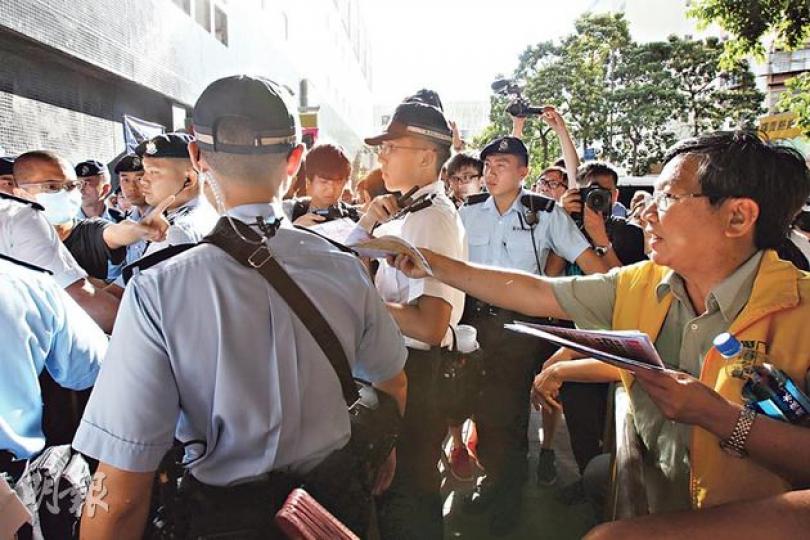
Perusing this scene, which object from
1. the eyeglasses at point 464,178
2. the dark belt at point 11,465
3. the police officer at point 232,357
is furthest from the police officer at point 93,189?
the police officer at point 232,357

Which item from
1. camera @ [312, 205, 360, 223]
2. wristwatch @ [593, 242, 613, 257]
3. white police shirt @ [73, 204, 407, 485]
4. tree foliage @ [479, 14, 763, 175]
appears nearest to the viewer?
white police shirt @ [73, 204, 407, 485]

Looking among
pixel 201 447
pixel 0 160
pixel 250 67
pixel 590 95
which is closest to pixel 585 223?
pixel 201 447

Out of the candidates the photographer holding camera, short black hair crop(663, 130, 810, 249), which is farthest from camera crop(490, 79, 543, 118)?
short black hair crop(663, 130, 810, 249)

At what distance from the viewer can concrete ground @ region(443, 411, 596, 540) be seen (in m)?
3.00

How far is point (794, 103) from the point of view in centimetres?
Result: 819

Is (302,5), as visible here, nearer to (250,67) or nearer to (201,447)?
(250,67)

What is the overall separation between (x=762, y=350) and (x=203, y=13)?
13534 millimetres

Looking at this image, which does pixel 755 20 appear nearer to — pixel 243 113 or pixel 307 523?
pixel 243 113

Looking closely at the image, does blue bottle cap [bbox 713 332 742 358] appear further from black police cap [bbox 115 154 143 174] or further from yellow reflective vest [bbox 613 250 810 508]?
black police cap [bbox 115 154 143 174]

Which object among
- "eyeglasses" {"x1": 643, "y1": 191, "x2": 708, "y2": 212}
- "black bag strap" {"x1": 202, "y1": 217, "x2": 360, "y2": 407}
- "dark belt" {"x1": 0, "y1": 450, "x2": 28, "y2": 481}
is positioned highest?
"eyeglasses" {"x1": 643, "y1": 191, "x2": 708, "y2": 212}

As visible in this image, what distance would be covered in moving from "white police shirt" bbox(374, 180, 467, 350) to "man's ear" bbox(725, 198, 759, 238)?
951 millimetres

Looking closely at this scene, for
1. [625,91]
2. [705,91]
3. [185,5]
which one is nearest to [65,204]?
[185,5]

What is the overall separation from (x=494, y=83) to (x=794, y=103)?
6.12 metres

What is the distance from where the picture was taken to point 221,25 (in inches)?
535
